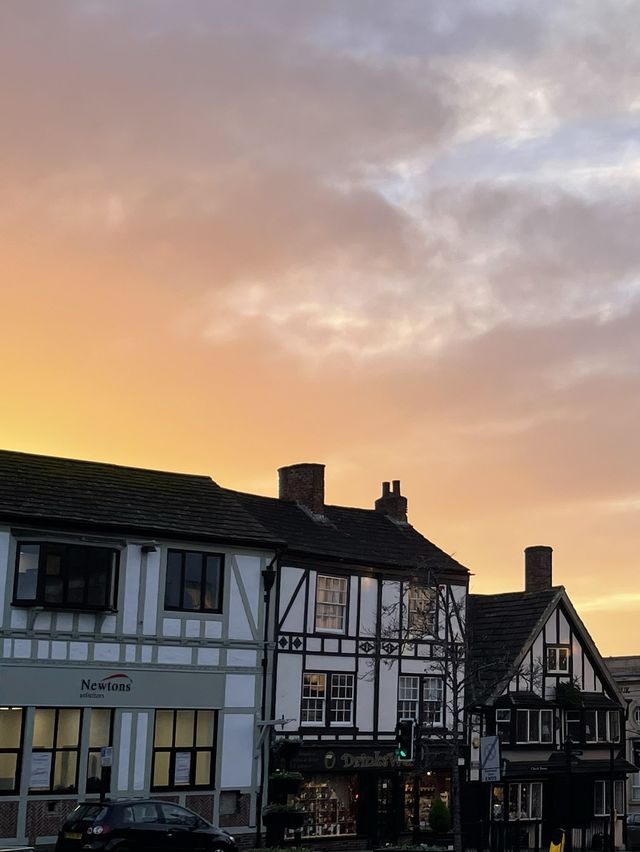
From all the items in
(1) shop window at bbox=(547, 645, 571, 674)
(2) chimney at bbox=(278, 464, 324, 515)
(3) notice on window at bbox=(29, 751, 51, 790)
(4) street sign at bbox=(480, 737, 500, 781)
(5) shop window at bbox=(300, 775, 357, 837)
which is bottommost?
(5) shop window at bbox=(300, 775, 357, 837)

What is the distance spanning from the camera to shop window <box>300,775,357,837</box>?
38.9 meters

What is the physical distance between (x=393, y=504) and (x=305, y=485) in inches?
182

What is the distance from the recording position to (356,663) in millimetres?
40594

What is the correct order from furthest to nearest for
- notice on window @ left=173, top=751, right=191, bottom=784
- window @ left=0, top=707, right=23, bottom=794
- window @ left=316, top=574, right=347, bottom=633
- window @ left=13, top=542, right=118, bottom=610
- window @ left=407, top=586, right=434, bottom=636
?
window @ left=407, top=586, right=434, bottom=636 → window @ left=316, top=574, right=347, bottom=633 → notice on window @ left=173, top=751, right=191, bottom=784 → window @ left=13, top=542, right=118, bottom=610 → window @ left=0, top=707, right=23, bottom=794

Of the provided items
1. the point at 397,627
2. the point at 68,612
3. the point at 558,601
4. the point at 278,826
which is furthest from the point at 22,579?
the point at 558,601

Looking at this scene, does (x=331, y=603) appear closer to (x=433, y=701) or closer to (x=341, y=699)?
(x=341, y=699)

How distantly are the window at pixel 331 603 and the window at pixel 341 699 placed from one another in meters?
1.63

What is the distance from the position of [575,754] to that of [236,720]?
1537 cm

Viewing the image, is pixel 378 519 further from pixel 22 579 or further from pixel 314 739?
pixel 22 579

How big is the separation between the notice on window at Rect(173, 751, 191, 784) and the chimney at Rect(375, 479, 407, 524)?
14.7 m

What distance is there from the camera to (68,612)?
3403 centimetres

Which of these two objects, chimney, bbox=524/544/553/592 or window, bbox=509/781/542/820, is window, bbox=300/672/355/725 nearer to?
window, bbox=509/781/542/820

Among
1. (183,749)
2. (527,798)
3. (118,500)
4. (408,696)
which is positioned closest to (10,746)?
(183,749)

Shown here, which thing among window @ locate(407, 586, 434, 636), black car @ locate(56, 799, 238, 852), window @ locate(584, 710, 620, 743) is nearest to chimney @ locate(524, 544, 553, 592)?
window @ locate(584, 710, 620, 743)
